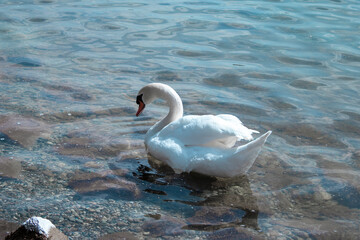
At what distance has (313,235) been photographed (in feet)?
13.5

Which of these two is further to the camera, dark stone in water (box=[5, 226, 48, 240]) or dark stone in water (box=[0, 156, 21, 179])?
dark stone in water (box=[0, 156, 21, 179])

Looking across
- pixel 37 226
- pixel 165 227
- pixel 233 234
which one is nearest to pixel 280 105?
pixel 233 234

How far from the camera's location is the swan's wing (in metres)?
4.73

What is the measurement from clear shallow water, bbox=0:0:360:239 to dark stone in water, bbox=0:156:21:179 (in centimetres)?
2

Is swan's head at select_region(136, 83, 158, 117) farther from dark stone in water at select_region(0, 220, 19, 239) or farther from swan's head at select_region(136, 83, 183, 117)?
dark stone in water at select_region(0, 220, 19, 239)

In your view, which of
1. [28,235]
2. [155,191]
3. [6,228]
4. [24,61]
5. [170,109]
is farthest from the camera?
[24,61]

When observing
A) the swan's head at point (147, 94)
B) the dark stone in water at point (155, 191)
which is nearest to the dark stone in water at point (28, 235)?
the dark stone in water at point (155, 191)

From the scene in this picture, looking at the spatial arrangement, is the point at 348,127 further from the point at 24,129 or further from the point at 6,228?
the point at 6,228

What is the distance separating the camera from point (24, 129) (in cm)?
589

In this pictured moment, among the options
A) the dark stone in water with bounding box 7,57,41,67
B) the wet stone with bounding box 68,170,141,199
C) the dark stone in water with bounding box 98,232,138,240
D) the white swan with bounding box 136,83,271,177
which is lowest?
the wet stone with bounding box 68,170,141,199

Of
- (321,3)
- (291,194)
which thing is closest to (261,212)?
(291,194)

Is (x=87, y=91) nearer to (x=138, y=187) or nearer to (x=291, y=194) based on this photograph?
(x=138, y=187)

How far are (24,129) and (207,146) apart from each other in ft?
7.70

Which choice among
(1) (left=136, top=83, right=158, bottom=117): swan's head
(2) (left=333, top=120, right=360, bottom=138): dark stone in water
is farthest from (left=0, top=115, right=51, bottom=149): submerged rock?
(2) (left=333, top=120, right=360, bottom=138): dark stone in water
